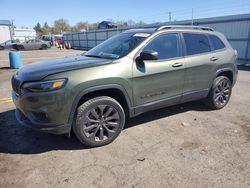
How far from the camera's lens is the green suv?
318 cm

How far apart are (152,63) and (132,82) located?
525 mm

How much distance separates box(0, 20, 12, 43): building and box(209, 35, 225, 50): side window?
44.3m

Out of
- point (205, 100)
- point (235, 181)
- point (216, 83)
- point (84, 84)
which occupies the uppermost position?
point (84, 84)

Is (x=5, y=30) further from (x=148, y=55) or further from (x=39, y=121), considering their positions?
(x=148, y=55)

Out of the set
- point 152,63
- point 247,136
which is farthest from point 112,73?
point 247,136

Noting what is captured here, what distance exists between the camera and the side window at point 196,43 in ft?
14.7

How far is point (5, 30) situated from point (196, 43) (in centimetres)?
4471

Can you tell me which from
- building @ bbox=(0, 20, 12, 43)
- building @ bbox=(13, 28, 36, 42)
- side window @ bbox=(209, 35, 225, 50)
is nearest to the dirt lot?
side window @ bbox=(209, 35, 225, 50)

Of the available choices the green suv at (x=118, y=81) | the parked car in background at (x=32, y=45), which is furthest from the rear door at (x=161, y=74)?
Answer: the parked car in background at (x=32, y=45)

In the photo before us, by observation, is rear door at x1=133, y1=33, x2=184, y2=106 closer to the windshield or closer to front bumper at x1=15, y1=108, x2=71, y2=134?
the windshield

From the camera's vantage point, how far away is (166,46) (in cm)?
418

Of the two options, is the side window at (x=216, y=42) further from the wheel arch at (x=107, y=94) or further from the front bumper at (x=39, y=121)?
the front bumper at (x=39, y=121)

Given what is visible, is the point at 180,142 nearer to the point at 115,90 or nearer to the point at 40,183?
the point at 115,90

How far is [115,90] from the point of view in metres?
Answer: 3.62
